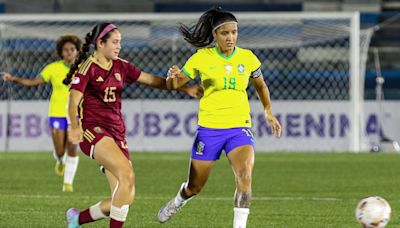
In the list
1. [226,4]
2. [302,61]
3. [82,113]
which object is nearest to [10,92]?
[302,61]

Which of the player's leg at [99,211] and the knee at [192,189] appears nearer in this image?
the player's leg at [99,211]

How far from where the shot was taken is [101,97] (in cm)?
886

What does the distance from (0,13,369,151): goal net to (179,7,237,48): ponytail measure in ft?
46.2

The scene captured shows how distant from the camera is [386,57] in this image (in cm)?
3234

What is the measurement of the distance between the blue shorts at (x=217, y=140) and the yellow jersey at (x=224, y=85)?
0.05 m

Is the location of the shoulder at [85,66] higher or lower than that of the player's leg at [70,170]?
higher

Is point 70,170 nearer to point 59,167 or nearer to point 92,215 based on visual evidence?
point 59,167

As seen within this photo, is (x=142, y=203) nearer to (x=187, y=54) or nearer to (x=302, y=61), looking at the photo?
(x=187, y=54)

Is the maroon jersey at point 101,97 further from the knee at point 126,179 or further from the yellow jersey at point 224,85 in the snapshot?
the yellow jersey at point 224,85

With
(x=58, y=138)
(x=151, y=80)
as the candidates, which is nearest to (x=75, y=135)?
(x=151, y=80)

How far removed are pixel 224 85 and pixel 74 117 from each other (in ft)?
5.43

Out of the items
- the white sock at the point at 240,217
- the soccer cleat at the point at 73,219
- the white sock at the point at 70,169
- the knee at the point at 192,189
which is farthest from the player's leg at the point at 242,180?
the white sock at the point at 70,169

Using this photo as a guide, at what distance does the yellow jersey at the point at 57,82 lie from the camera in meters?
16.0

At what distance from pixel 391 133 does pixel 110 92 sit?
17.0 m
